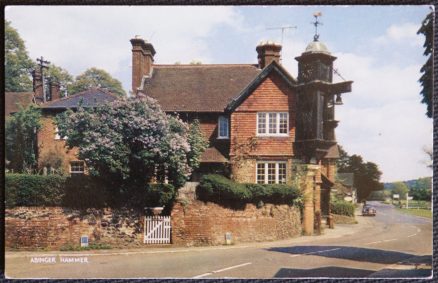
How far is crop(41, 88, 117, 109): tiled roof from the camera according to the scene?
15.2 feet

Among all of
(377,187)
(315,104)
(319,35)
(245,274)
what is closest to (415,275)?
(377,187)

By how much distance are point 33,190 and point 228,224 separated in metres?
2.24

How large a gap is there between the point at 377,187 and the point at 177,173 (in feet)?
7.15

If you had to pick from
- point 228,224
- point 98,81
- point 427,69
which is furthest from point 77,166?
point 427,69

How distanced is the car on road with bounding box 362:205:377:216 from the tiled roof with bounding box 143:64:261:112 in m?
1.97

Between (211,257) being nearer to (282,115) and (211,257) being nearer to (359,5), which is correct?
(282,115)

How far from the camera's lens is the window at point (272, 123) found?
4.63m

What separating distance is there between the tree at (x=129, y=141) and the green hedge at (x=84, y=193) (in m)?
0.11

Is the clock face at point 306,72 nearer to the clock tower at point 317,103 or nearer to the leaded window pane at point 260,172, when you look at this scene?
the clock tower at point 317,103

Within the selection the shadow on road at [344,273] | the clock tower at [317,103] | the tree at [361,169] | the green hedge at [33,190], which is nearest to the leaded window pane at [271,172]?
the clock tower at [317,103]

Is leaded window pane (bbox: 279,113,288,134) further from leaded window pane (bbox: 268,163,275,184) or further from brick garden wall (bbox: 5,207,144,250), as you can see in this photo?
brick garden wall (bbox: 5,207,144,250)

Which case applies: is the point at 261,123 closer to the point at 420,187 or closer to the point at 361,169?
the point at 361,169

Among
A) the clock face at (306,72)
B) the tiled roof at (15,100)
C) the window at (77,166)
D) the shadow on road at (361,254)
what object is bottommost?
the shadow on road at (361,254)

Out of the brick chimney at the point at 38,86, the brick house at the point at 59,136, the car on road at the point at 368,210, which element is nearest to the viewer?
the brick chimney at the point at 38,86
